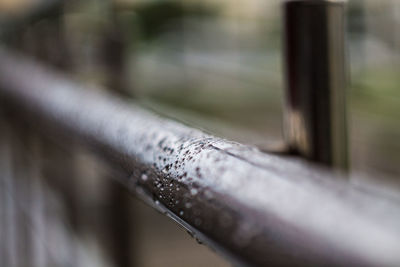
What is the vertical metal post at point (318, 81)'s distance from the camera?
27 cm

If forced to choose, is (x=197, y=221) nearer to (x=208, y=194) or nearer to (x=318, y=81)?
(x=208, y=194)

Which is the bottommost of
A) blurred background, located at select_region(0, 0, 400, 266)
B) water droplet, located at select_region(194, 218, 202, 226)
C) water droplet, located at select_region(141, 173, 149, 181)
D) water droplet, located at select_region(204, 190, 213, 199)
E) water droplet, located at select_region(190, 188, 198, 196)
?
blurred background, located at select_region(0, 0, 400, 266)

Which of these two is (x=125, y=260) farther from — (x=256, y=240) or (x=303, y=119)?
(x=256, y=240)

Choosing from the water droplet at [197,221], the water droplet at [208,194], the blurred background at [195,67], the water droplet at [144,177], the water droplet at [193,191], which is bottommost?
the blurred background at [195,67]

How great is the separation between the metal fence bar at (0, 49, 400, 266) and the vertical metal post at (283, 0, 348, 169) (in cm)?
7

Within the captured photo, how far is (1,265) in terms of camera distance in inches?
40.7

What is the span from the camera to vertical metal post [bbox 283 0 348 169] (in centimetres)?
27

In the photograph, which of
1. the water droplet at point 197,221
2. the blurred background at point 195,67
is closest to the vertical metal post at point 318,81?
the blurred background at point 195,67

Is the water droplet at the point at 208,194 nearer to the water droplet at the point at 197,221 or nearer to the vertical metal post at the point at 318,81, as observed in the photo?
the water droplet at the point at 197,221

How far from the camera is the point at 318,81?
0.90ft

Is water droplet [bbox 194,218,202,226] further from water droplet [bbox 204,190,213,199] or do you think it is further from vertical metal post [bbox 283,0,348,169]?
vertical metal post [bbox 283,0,348,169]

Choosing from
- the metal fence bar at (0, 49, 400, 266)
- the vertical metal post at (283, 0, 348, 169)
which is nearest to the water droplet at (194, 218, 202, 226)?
the metal fence bar at (0, 49, 400, 266)

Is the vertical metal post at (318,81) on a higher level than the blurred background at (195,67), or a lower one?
higher

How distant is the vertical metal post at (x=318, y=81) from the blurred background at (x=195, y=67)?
2 cm
